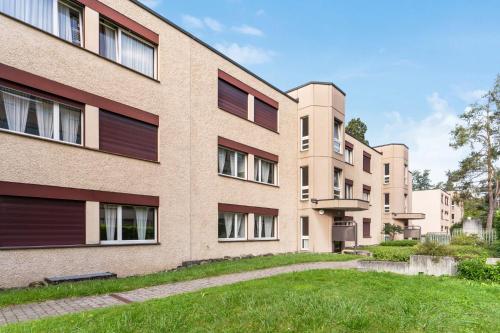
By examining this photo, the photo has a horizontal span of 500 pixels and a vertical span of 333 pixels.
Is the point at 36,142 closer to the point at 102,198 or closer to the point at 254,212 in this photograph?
the point at 102,198

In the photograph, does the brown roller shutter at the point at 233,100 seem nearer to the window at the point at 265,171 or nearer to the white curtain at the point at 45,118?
the window at the point at 265,171

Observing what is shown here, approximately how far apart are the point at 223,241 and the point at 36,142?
9169mm

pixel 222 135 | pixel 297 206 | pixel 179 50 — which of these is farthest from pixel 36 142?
pixel 297 206

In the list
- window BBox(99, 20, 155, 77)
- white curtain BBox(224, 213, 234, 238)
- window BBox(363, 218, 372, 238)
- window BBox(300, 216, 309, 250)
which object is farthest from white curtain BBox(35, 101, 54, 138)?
window BBox(363, 218, 372, 238)

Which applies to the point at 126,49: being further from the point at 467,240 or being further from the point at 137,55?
the point at 467,240

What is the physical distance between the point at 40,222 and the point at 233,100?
11030mm

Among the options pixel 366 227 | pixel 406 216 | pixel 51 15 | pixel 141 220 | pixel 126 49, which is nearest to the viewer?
pixel 51 15

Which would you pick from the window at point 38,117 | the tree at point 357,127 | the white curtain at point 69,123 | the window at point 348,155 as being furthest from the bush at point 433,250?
the tree at point 357,127

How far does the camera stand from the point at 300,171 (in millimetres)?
22781

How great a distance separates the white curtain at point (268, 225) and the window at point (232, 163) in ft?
10.2

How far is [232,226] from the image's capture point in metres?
17.6

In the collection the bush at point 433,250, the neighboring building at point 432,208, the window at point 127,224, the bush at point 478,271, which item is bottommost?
the neighboring building at point 432,208

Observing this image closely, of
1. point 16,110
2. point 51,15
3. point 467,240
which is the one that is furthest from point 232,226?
point 467,240

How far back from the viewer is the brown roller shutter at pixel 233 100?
17.7 metres
